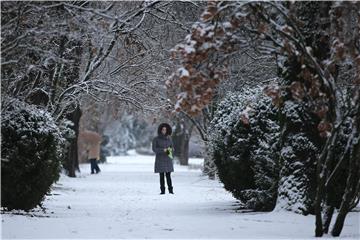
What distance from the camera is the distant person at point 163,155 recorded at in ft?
57.4

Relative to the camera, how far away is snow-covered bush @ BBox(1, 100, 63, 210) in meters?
10.7

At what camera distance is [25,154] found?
1088 cm

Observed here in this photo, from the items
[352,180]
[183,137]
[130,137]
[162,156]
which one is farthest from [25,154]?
[130,137]

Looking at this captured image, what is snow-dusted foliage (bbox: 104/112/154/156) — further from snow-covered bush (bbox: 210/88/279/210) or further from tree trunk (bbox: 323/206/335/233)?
tree trunk (bbox: 323/206/335/233)

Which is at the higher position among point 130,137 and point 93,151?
point 130,137

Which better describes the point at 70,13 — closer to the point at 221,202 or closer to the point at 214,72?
the point at 214,72

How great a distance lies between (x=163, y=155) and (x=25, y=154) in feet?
23.7

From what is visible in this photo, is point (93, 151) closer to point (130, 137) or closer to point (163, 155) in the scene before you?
point (163, 155)

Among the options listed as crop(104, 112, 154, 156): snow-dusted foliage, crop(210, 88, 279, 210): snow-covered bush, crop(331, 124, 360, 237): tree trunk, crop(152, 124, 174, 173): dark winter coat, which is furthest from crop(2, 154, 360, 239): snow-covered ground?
crop(104, 112, 154, 156): snow-dusted foliage

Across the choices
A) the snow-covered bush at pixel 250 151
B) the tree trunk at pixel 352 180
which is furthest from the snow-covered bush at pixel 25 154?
the tree trunk at pixel 352 180

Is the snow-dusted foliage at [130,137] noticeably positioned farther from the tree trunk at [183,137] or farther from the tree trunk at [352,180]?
the tree trunk at [352,180]

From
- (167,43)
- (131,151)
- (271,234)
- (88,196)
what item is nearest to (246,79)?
(167,43)

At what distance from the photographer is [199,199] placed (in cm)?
1611

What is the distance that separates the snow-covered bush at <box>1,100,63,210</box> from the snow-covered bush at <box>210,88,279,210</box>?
3258 mm
